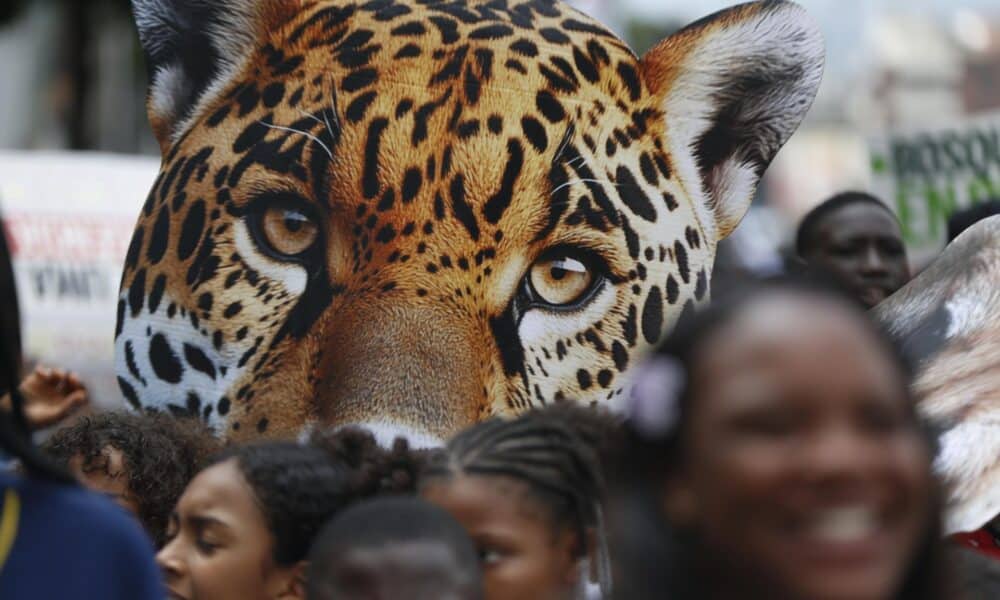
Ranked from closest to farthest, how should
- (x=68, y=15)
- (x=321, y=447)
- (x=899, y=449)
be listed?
(x=899, y=449), (x=321, y=447), (x=68, y=15)

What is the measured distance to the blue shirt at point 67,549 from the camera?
7.02 ft

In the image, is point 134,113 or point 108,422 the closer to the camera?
point 108,422

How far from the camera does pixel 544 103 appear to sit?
3609mm

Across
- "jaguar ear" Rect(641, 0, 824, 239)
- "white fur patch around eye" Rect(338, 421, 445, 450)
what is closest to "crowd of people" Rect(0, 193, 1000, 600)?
"white fur patch around eye" Rect(338, 421, 445, 450)

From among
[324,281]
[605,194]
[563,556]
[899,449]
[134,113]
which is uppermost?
[899,449]

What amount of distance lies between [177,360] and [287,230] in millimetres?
381

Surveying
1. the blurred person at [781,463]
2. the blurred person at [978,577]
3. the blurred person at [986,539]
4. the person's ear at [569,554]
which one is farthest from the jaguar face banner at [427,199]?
the blurred person at [781,463]

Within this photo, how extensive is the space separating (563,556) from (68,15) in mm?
13753

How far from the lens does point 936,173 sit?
7930 mm

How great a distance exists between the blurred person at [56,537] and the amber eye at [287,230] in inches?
51.8

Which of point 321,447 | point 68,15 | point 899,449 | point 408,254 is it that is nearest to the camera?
point 899,449

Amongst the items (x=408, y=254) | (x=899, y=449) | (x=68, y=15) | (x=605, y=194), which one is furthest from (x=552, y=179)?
(x=68, y=15)

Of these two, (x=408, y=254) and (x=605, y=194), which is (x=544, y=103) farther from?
(x=408, y=254)

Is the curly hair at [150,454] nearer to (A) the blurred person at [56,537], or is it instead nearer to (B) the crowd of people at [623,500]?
(B) the crowd of people at [623,500]
